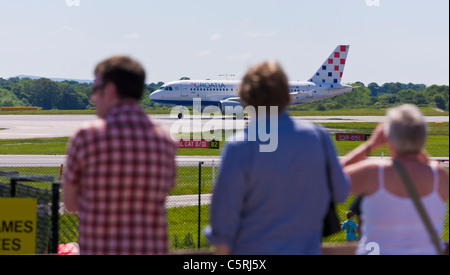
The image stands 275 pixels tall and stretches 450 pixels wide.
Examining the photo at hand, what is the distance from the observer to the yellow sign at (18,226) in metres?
5.70

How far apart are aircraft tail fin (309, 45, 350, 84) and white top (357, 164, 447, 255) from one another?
214ft

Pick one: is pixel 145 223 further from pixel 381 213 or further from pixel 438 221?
pixel 438 221

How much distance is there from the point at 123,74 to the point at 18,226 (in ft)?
8.70

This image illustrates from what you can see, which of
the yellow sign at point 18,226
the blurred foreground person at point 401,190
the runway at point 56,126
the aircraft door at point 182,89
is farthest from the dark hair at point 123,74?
the aircraft door at point 182,89

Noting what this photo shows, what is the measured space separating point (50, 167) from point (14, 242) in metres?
19.7

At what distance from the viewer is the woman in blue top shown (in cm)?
347

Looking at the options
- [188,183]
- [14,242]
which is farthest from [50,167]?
[14,242]

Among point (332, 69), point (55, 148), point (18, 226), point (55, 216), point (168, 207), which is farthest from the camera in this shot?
point (332, 69)

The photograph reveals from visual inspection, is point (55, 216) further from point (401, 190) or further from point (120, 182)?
point (401, 190)

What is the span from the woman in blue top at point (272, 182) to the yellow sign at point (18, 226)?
275 centimetres

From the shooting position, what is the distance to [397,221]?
12.0 feet

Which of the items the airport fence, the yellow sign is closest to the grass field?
the airport fence

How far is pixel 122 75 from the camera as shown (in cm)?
370

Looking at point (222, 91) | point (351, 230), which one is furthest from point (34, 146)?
point (351, 230)
